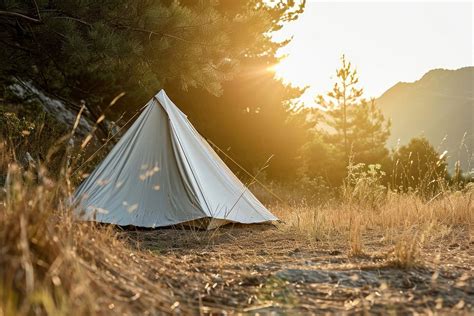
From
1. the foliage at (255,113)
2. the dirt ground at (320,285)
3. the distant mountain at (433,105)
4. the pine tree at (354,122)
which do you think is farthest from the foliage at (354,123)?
the distant mountain at (433,105)

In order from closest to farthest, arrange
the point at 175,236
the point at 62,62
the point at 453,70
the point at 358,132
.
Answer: the point at 175,236, the point at 62,62, the point at 358,132, the point at 453,70

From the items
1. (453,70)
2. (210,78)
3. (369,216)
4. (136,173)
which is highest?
(453,70)

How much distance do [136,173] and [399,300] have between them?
14.3ft

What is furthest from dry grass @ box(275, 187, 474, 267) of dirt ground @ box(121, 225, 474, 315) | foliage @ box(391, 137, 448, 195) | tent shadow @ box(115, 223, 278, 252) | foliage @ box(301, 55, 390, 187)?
foliage @ box(301, 55, 390, 187)

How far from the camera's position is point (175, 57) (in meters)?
6.77

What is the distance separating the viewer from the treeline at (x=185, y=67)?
20.4 ft

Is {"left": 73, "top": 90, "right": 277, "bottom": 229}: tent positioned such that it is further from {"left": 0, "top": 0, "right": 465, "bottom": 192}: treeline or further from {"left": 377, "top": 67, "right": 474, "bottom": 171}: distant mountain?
{"left": 377, "top": 67, "right": 474, "bottom": 171}: distant mountain

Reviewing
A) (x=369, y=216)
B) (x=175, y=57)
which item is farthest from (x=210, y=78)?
(x=369, y=216)

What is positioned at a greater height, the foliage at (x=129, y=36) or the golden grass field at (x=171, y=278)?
the foliage at (x=129, y=36)

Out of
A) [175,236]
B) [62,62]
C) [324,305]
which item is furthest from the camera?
[62,62]

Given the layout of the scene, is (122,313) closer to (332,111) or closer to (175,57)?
(175,57)

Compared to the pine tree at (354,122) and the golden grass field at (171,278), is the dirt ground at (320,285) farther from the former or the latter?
the pine tree at (354,122)

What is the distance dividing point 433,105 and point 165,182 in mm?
110734

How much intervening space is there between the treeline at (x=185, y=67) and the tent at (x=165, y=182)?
83 centimetres
